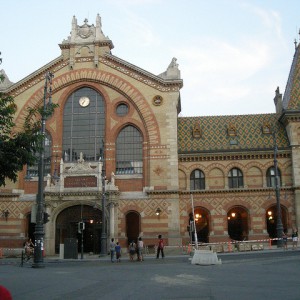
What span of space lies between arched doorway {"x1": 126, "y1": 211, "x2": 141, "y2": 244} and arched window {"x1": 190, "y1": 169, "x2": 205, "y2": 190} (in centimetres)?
611

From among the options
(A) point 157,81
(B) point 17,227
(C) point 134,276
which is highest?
(A) point 157,81

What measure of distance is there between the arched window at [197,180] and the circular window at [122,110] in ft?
29.1

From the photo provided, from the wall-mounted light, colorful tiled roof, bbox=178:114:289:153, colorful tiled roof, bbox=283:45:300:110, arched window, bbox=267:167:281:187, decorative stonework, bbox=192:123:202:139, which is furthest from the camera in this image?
decorative stonework, bbox=192:123:202:139

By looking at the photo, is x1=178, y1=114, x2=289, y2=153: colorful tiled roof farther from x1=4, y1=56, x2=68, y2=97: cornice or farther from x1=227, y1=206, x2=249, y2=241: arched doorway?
x1=4, y1=56, x2=68, y2=97: cornice

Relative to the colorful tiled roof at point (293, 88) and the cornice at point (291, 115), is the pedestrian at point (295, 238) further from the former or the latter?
the colorful tiled roof at point (293, 88)

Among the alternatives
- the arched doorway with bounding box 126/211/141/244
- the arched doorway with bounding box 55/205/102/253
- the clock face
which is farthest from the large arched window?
the arched doorway with bounding box 126/211/141/244

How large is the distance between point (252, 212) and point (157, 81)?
606 inches

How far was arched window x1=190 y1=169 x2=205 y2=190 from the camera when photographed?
4191cm

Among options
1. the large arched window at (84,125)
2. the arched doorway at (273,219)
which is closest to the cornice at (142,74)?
the large arched window at (84,125)

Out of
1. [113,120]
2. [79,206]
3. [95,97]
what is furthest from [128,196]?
[95,97]

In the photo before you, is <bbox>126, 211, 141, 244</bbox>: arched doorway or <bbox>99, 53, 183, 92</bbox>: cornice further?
<bbox>99, 53, 183, 92</bbox>: cornice

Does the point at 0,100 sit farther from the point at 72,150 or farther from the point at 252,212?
the point at 252,212

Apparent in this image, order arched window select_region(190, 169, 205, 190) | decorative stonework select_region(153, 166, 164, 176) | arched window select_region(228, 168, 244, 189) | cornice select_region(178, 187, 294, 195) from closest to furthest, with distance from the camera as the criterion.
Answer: cornice select_region(178, 187, 294, 195), decorative stonework select_region(153, 166, 164, 176), arched window select_region(228, 168, 244, 189), arched window select_region(190, 169, 205, 190)

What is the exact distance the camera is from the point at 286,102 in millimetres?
44000
